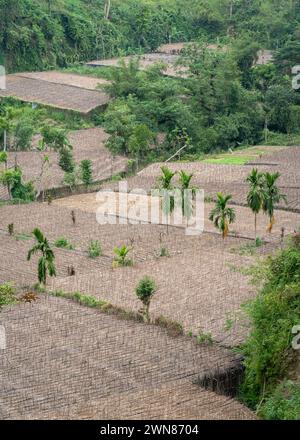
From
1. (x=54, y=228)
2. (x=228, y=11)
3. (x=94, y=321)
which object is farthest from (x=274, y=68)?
(x=94, y=321)

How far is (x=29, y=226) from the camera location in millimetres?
27438

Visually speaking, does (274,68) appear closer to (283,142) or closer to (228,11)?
(283,142)

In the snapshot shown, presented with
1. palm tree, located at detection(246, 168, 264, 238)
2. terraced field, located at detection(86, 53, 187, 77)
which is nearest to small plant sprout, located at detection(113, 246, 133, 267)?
palm tree, located at detection(246, 168, 264, 238)

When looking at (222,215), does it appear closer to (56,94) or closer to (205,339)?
(205,339)

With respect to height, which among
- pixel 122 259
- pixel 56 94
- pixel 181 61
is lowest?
pixel 122 259

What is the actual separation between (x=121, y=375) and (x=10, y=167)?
1793 centimetres

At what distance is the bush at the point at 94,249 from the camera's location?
80.5 feet

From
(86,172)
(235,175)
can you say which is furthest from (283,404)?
(235,175)

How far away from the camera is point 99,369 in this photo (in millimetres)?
17078

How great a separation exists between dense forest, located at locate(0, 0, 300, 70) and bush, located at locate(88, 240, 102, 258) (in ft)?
86.8

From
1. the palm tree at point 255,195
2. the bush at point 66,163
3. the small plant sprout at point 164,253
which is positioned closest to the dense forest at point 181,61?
the bush at point 66,163

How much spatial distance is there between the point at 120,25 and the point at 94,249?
37.4m

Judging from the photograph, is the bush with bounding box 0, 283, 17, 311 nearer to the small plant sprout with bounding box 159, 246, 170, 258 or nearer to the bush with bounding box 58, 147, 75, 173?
the small plant sprout with bounding box 159, 246, 170, 258
